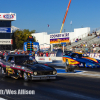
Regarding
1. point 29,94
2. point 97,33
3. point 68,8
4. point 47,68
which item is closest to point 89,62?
point 47,68

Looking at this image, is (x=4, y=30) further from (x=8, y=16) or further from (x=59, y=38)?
(x=59, y=38)

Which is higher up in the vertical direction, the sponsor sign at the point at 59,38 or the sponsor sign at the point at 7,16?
the sponsor sign at the point at 7,16

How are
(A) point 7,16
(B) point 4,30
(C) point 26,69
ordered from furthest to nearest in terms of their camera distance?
1. (B) point 4,30
2. (A) point 7,16
3. (C) point 26,69

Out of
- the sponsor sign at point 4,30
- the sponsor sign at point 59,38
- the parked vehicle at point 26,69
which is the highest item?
the sponsor sign at point 4,30

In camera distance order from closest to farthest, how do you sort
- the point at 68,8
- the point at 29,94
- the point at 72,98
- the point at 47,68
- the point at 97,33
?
the point at 72,98, the point at 29,94, the point at 47,68, the point at 97,33, the point at 68,8

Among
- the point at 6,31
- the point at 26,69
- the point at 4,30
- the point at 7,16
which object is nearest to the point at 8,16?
the point at 7,16

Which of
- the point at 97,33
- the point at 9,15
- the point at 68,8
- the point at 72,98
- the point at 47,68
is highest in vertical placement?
the point at 68,8

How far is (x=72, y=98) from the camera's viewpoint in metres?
6.77

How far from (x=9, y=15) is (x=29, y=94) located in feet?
171

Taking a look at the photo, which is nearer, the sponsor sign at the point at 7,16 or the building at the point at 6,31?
the sponsor sign at the point at 7,16

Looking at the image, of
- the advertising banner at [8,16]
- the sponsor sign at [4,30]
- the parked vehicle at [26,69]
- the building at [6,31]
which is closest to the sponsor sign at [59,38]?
A: the building at [6,31]

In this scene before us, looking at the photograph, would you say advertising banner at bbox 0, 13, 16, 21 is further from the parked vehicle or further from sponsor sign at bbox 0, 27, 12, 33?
the parked vehicle

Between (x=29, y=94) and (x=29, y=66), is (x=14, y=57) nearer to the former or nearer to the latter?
(x=29, y=66)

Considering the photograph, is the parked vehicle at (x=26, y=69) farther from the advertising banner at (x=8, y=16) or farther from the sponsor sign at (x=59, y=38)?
the advertising banner at (x=8, y=16)
